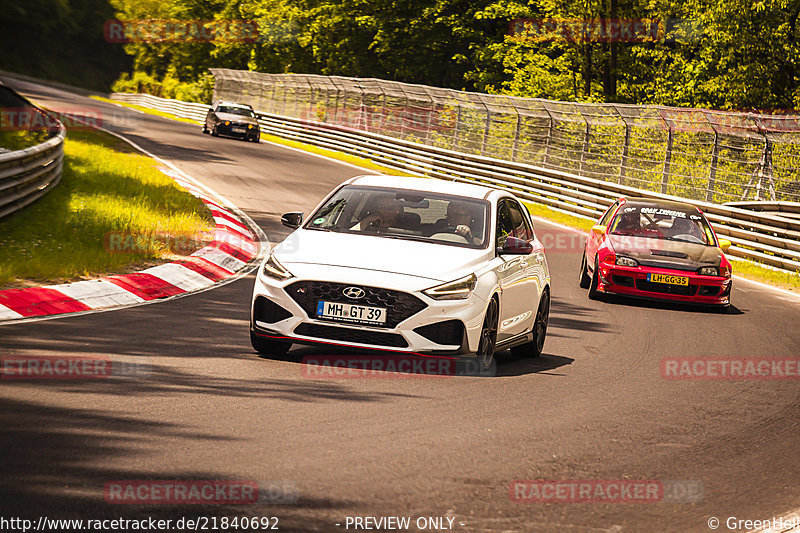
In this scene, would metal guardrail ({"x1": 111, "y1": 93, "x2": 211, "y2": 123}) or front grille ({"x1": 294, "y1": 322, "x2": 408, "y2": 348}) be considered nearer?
front grille ({"x1": 294, "y1": 322, "x2": 408, "y2": 348})

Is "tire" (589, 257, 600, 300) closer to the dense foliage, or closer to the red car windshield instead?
the red car windshield

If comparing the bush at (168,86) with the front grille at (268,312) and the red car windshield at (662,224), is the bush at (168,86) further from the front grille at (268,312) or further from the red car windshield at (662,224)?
the front grille at (268,312)

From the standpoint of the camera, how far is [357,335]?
828 centimetres

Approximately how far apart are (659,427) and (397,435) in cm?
215

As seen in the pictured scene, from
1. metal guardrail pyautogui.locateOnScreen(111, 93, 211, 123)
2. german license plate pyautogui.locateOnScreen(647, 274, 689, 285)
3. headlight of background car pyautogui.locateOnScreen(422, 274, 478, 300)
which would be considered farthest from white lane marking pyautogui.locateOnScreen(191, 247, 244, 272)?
metal guardrail pyautogui.locateOnScreen(111, 93, 211, 123)

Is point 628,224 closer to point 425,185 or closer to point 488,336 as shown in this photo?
point 425,185

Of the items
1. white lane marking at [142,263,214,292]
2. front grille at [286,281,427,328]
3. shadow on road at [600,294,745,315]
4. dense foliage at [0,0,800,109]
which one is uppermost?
dense foliage at [0,0,800,109]

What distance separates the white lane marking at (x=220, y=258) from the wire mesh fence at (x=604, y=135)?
14429 millimetres

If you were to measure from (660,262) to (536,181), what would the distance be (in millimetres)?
16940

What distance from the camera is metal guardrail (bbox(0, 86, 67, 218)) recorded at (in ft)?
45.9

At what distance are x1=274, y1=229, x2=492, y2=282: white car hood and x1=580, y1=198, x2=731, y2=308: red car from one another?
637cm

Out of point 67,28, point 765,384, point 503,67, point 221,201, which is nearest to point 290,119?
point 503,67

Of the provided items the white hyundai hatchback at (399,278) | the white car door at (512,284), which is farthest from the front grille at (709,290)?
the white hyundai hatchback at (399,278)

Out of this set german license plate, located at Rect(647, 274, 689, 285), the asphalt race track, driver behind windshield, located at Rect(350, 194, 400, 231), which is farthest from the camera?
german license plate, located at Rect(647, 274, 689, 285)
